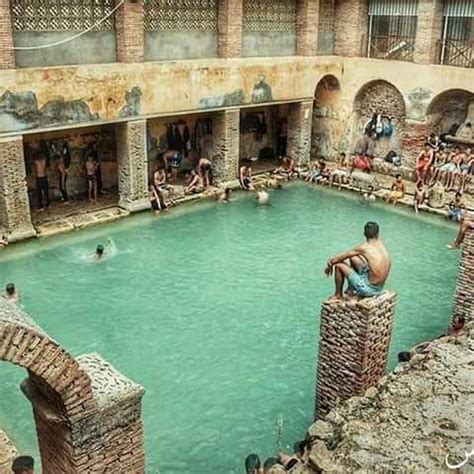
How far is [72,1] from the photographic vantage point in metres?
16.3

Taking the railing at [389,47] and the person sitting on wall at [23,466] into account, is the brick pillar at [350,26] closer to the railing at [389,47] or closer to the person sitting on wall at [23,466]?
the railing at [389,47]

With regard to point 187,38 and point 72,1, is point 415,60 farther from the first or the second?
point 72,1

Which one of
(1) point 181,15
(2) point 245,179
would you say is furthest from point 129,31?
(2) point 245,179

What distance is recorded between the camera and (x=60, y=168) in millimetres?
19406

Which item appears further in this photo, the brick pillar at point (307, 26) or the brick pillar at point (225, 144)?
the brick pillar at point (307, 26)

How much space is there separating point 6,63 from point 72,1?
2.50m

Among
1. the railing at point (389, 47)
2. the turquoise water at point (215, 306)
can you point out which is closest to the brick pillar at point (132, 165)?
the turquoise water at point (215, 306)

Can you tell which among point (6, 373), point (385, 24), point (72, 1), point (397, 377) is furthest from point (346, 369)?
point (385, 24)

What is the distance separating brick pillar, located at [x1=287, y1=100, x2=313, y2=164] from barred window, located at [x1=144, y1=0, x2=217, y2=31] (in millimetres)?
4705

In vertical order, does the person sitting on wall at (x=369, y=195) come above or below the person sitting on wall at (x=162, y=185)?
below

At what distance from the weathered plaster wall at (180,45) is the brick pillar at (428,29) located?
670 centimetres

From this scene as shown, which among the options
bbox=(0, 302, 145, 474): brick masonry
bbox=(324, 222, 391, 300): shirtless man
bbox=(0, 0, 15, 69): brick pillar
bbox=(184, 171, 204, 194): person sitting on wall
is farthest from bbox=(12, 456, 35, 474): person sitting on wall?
bbox=(184, 171, 204, 194): person sitting on wall

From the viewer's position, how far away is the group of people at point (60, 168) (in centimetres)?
1884

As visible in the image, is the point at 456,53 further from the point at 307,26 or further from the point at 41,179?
the point at 41,179
